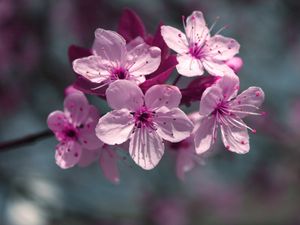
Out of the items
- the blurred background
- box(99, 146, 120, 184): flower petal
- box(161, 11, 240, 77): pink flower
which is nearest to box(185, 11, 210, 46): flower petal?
box(161, 11, 240, 77): pink flower

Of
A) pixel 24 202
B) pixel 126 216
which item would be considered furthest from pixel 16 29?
pixel 126 216

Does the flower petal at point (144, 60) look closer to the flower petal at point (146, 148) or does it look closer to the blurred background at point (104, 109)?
the flower petal at point (146, 148)

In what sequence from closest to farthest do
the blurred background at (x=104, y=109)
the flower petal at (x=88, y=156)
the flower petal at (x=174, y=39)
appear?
1. the flower petal at (x=174, y=39)
2. the flower petal at (x=88, y=156)
3. the blurred background at (x=104, y=109)

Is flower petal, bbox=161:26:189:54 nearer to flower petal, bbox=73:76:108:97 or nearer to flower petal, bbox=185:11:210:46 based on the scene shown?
flower petal, bbox=185:11:210:46

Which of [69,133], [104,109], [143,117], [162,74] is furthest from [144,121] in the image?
[104,109]

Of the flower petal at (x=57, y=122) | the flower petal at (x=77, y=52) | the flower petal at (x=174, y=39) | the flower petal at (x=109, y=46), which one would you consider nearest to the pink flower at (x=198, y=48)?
the flower petal at (x=174, y=39)

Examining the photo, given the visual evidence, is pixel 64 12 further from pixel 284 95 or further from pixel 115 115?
pixel 115 115

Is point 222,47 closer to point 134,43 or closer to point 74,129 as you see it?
point 134,43

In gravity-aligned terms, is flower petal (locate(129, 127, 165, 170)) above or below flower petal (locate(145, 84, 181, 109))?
below
